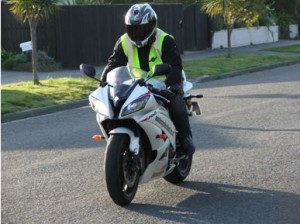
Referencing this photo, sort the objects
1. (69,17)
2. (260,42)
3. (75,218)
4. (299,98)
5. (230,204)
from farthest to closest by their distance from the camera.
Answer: (260,42), (69,17), (299,98), (230,204), (75,218)

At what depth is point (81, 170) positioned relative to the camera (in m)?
7.30

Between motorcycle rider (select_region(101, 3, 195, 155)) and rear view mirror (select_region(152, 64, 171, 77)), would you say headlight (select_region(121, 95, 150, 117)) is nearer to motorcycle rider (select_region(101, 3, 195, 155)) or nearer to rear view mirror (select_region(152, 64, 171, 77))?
rear view mirror (select_region(152, 64, 171, 77))

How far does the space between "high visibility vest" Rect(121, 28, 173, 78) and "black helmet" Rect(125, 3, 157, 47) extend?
136 mm

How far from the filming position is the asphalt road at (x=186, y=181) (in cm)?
556

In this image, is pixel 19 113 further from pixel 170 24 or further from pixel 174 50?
pixel 170 24

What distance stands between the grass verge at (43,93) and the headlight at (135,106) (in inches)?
270

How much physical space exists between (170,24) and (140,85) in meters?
21.6

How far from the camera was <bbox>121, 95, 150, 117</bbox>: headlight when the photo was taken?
5438 millimetres

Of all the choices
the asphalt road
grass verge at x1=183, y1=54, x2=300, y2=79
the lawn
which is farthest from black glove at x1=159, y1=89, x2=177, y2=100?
grass verge at x1=183, y1=54, x2=300, y2=79

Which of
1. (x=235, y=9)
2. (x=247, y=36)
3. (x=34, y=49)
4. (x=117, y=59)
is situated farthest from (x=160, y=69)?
(x=247, y=36)

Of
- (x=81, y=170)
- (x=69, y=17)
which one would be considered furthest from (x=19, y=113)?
(x=69, y=17)

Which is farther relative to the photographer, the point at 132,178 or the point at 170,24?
the point at 170,24

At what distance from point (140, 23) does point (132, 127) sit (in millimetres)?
970

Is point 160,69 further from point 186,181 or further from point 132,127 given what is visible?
point 186,181
